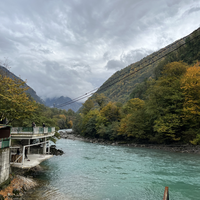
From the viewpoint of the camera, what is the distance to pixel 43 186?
54.1ft

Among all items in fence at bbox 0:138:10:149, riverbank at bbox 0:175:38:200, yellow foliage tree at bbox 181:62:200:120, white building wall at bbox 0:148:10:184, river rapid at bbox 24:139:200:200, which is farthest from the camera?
yellow foliage tree at bbox 181:62:200:120

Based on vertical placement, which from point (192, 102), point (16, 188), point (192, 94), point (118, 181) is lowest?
point (118, 181)

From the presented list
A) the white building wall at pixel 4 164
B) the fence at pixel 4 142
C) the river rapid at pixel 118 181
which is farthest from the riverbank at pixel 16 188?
the fence at pixel 4 142

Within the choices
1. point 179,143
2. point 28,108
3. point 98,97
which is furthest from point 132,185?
point 98,97

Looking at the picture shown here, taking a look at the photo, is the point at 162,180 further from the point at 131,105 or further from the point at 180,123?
the point at 131,105

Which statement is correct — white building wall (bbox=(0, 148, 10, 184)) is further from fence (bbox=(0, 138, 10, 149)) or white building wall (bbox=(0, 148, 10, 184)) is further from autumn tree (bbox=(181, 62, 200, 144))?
autumn tree (bbox=(181, 62, 200, 144))

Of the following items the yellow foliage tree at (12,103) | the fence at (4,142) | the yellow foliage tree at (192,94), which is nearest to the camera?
the fence at (4,142)

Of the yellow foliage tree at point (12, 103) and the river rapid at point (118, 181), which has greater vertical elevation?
the yellow foliage tree at point (12, 103)

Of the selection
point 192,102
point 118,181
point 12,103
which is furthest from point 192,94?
point 12,103

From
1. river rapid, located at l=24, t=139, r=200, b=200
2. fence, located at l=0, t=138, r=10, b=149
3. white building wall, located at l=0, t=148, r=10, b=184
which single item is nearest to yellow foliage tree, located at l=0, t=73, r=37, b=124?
fence, located at l=0, t=138, r=10, b=149

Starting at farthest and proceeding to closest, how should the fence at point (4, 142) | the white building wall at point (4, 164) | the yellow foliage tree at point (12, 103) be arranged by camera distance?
1. the yellow foliage tree at point (12, 103)
2. the fence at point (4, 142)
3. the white building wall at point (4, 164)

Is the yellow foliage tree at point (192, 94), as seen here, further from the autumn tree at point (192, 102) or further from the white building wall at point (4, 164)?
the white building wall at point (4, 164)

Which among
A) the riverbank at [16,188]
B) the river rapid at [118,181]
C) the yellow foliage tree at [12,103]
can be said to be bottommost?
the river rapid at [118,181]

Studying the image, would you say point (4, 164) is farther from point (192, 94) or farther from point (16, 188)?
point (192, 94)
